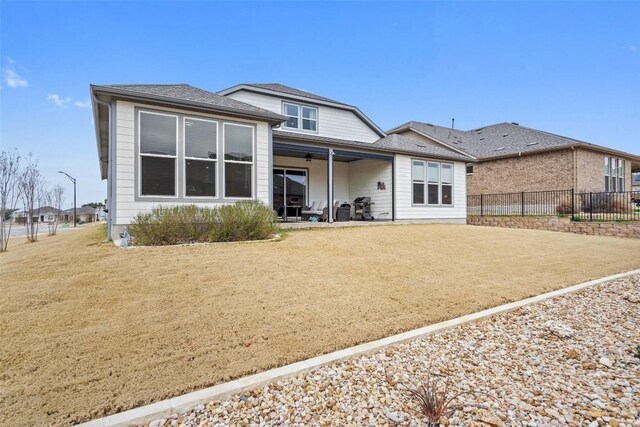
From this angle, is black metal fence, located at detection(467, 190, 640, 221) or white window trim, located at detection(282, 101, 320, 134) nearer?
white window trim, located at detection(282, 101, 320, 134)

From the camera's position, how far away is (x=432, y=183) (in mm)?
14453

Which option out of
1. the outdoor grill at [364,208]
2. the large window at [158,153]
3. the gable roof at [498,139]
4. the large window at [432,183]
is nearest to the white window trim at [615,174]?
the gable roof at [498,139]

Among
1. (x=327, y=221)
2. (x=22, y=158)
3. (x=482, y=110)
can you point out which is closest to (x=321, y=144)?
(x=327, y=221)

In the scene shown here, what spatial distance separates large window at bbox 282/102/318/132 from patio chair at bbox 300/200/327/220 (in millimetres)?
3369

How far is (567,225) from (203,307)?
50.6 ft

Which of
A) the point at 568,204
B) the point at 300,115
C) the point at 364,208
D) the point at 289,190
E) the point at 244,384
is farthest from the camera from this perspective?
the point at 568,204

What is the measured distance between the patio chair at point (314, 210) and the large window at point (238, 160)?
14.3ft

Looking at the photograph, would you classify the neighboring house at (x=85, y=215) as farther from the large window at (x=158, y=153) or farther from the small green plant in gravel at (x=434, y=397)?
the small green plant in gravel at (x=434, y=397)

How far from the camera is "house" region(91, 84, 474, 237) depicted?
7.71 metres

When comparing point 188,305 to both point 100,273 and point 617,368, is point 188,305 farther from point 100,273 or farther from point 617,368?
point 617,368

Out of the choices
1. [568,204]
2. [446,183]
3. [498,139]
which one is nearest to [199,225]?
[446,183]

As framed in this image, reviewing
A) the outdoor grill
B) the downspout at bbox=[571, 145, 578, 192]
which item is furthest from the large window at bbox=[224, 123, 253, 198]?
the downspout at bbox=[571, 145, 578, 192]

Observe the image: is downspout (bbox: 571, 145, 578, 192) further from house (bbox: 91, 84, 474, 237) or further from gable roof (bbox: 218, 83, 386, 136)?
gable roof (bbox: 218, 83, 386, 136)

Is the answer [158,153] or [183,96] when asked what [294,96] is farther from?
[158,153]
